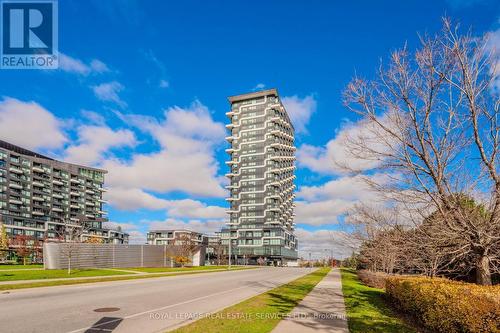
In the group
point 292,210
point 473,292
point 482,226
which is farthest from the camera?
point 292,210

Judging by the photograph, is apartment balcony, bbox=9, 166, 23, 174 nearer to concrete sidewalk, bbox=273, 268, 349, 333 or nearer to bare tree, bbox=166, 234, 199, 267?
bare tree, bbox=166, 234, 199, 267

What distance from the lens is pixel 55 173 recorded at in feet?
388

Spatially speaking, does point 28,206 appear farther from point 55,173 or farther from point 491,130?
point 491,130

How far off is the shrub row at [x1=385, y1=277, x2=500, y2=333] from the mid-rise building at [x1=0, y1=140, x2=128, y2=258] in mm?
89964

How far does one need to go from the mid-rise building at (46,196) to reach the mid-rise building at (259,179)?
45461mm

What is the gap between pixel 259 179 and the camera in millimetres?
122938

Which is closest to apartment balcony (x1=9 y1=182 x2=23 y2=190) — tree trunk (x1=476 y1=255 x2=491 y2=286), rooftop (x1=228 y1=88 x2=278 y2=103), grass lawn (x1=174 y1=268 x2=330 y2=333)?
rooftop (x1=228 y1=88 x2=278 y2=103)

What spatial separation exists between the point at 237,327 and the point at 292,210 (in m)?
137

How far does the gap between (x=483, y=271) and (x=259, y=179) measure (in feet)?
372

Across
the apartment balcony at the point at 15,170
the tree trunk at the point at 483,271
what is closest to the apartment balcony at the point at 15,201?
the apartment balcony at the point at 15,170

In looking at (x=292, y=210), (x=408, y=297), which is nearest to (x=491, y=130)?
(x=408, y=297)

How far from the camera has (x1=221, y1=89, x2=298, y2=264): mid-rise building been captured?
118 m

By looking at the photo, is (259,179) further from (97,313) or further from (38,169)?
(97,313)

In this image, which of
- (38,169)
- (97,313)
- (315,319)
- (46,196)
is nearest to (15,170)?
(38,169)
